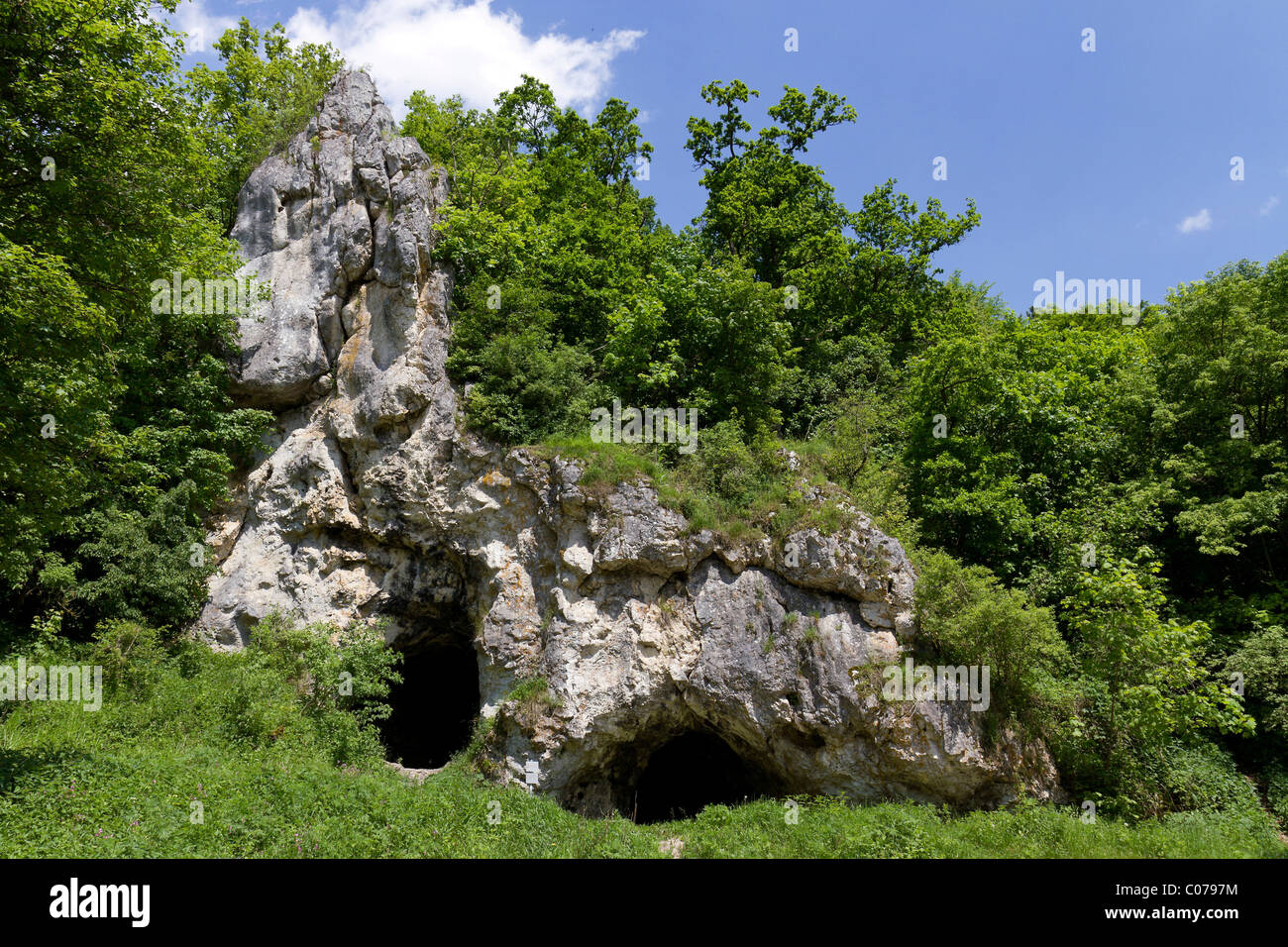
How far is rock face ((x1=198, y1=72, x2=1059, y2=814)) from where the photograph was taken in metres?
13.3

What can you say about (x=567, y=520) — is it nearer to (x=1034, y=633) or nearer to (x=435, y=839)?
(x=435, y=839)

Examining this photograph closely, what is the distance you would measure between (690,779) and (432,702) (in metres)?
7.88

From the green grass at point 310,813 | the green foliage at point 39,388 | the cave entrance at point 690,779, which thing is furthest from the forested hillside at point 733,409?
the cave entrance at point 690,779

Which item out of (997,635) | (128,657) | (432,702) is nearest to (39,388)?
(128,657)

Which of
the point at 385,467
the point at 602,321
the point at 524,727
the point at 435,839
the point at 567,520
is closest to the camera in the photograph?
the point at 435,839

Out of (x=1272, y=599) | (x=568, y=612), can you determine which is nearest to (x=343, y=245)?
(x=568, y=612)

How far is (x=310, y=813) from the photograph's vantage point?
1016 cm

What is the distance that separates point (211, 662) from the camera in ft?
46.8

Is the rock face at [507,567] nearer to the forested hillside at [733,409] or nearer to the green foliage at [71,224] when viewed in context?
the forested hillside at [733,409]

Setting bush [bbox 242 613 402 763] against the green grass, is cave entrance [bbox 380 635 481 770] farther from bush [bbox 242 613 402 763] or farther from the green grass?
the green grass

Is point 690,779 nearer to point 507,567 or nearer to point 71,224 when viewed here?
point 507,567

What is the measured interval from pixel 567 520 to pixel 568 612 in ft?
6.70

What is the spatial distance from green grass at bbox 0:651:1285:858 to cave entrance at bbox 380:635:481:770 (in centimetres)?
486

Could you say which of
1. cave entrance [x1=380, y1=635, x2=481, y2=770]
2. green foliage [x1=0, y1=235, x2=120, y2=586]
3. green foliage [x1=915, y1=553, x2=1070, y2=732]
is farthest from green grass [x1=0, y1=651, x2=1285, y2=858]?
cave entrance [x1=380, y1=635, x2=481, y2=770]
